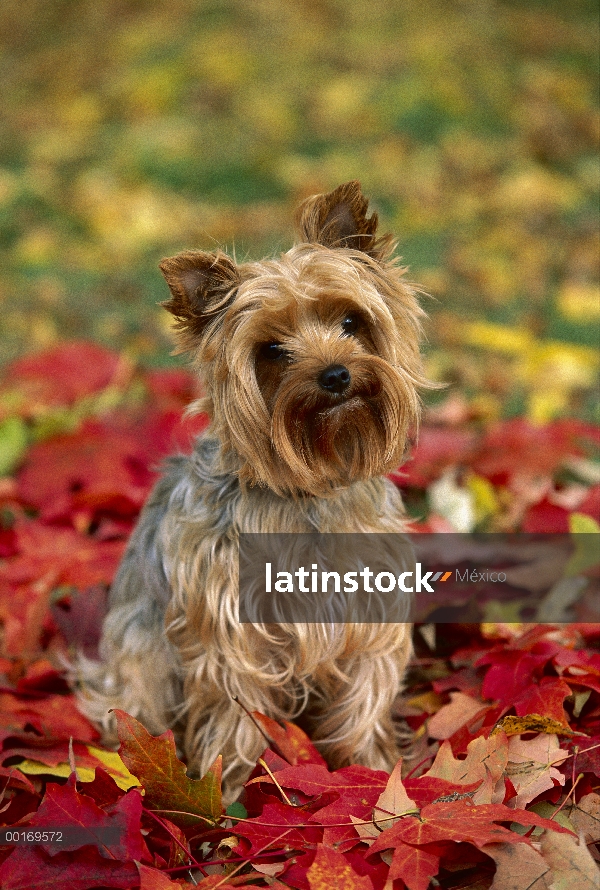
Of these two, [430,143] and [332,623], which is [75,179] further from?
[332,623]

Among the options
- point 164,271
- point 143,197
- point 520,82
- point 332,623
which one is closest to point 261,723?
point 332,623

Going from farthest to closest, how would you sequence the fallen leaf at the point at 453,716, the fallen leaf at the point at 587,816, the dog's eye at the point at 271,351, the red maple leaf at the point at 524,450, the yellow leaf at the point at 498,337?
1. the yellow leaf at the point at 498,337
2. the red maple leaf at the point at 524,450
3. the fallen leaf at the point at 453,716
4. the dog's eye at the point at 271,351
5. the fallen leaf at the point at 587,816

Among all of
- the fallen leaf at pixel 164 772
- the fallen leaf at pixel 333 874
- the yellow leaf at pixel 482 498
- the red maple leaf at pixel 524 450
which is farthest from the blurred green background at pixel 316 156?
the fallen leaf at pixel 333 874

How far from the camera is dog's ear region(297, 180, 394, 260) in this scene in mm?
2977

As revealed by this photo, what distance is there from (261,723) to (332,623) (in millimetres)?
407

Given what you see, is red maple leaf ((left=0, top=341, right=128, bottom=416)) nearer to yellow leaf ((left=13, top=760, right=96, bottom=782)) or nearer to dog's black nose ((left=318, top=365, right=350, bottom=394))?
yellow leaf ((left=13, top=760, right=96, bottom=782))

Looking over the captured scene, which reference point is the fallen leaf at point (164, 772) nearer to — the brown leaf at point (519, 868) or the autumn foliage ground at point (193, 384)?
the autumn foliage ground at point (193, 384)

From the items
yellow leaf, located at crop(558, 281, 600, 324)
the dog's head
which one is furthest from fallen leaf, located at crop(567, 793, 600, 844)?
yellow leaf, located at crop(558, 281, 600, 324)

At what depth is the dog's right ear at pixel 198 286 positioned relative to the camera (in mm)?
2824

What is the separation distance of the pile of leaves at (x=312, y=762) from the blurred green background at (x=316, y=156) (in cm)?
232

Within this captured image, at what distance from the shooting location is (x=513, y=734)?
2701 millimetres

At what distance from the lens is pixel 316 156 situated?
408 inches

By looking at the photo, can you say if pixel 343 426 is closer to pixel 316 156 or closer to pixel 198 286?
pixel 198 286

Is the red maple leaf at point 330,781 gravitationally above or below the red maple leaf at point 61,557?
below
